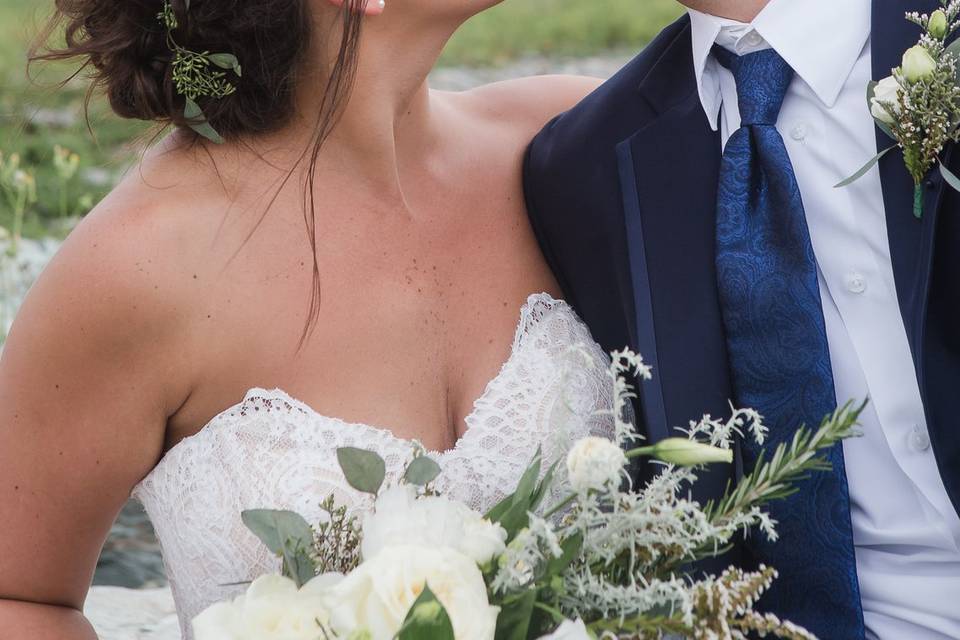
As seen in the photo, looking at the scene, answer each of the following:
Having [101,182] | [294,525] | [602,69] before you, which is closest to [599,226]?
[294,525]

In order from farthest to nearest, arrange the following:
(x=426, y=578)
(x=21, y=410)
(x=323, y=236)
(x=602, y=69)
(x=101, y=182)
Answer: (x=602, y=69), (x=101, y=182), (x=323, y=236), (x=21, y=410), (x=426, y=578)

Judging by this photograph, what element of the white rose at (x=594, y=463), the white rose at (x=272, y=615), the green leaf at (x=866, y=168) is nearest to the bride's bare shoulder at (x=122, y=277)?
the white rose at (x=272, y=615)

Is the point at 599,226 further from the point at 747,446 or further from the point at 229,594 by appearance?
the point at 229,594

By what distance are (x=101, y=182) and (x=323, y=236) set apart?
5661 mm

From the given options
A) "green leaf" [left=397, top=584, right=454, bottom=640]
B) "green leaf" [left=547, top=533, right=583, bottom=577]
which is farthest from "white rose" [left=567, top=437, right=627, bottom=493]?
"green leaf" [left=397, top=584, right=454, bottom=640]

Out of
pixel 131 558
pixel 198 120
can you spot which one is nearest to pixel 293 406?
pixel 198 120

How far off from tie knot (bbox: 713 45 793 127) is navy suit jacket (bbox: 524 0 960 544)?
10cm

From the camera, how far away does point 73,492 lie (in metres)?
2.58

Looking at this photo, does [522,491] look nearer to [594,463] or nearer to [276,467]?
[594,463]

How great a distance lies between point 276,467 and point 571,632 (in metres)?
1.07

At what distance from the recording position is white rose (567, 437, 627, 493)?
1.63m

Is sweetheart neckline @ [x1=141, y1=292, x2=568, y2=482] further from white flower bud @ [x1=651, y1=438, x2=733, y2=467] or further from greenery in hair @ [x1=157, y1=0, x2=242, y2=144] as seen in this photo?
white flower bud @ [x1=651, y1=438, x2=733, y2=467]

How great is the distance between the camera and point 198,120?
8.84 ft

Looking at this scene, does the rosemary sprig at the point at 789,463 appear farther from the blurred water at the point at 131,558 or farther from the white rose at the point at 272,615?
the blurred water at the point at 131,558
